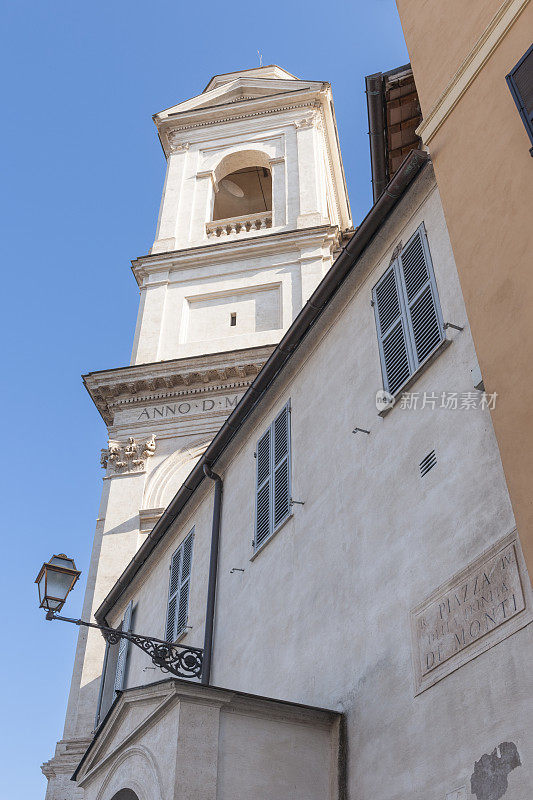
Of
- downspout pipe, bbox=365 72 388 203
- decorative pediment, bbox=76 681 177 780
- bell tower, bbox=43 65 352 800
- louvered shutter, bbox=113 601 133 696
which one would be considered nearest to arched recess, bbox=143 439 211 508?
bell tower, bbox=43 65 352 800

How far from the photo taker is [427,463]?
827cm

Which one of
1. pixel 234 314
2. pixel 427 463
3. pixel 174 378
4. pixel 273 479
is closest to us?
pixel 427 463

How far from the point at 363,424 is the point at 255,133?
86.5 ft

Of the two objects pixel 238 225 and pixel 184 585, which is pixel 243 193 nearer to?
pixel 238 225

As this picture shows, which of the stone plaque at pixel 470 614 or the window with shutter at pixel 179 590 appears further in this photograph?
the window with shutter at pixel 179 590

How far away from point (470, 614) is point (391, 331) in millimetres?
3368

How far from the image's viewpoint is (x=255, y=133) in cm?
3416

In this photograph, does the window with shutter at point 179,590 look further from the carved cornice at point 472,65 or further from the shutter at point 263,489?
the carved cornice at point 472,65

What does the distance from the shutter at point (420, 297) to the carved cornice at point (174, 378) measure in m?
15.9

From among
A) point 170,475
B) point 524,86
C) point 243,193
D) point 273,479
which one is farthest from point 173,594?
point 243,193

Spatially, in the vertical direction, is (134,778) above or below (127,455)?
below

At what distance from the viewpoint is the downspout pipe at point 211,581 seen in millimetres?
11824

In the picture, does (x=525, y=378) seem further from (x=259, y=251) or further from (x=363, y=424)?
(x=259, y=251)

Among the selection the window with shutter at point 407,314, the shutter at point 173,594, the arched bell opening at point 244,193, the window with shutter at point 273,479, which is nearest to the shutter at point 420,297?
the window with shutter at point 407,314
